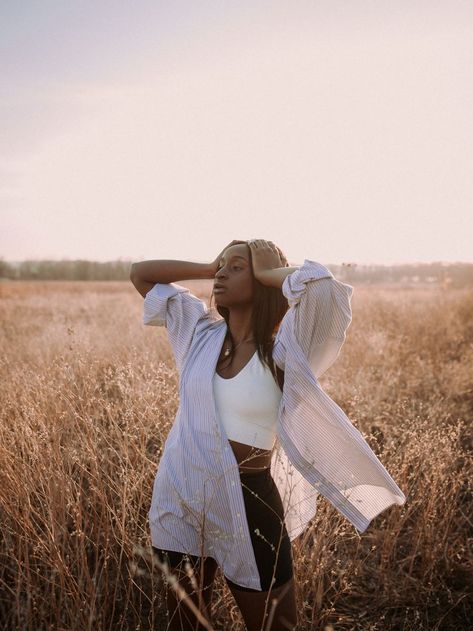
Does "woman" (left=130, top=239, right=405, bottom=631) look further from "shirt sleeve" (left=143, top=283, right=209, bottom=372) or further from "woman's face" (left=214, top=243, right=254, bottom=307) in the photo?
"shirt sleeve" (left=143, top=283, right=209, bottom=372)

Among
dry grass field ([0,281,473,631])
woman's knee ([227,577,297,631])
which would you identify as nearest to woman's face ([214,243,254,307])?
dry grass field ([0,281,473,631])

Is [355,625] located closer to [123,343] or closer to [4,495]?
[4,495]

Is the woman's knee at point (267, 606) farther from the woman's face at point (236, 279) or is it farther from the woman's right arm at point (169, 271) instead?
the woman's right arm at point (169, 271)

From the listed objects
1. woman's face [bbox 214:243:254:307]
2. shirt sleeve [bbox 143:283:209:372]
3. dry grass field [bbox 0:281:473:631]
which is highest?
woman's face [bbox 214:243:254:307]

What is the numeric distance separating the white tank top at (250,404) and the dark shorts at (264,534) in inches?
5.3

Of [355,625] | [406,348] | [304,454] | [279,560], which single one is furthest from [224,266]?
[406,348]

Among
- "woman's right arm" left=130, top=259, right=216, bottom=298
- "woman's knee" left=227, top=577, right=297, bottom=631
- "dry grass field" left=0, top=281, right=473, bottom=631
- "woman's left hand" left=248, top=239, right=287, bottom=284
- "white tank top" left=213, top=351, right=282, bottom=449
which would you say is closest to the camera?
"woman's knee" left=227, top=577, right=297, bottom=631

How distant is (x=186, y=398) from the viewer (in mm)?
1654

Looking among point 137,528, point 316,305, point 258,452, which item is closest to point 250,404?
point 258,452

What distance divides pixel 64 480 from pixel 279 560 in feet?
3.45

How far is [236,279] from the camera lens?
1739 millimetres

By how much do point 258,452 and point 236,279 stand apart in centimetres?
64

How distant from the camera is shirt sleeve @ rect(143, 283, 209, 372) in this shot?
6.23ft

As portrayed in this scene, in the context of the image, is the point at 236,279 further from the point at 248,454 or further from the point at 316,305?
the point at 248,454
